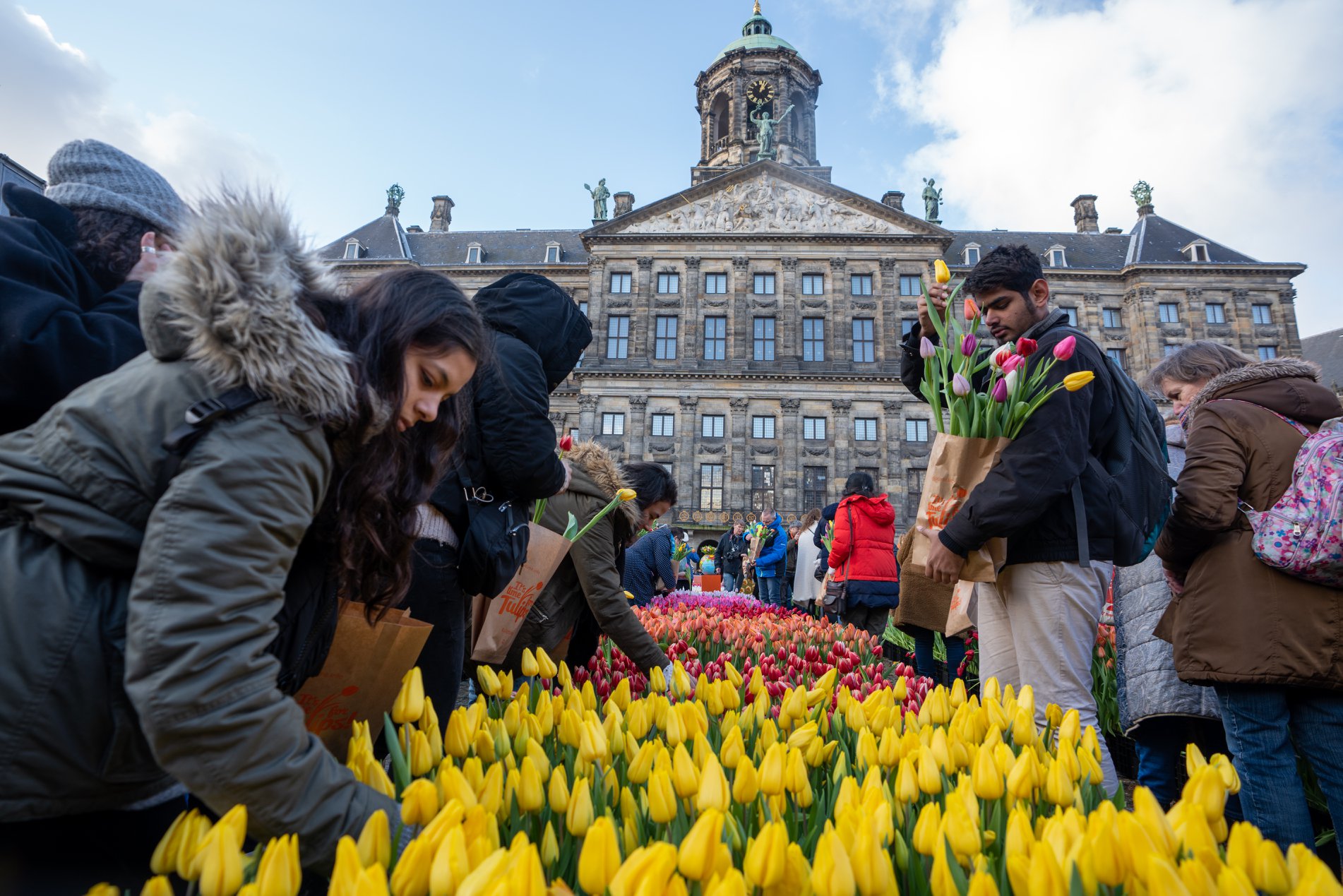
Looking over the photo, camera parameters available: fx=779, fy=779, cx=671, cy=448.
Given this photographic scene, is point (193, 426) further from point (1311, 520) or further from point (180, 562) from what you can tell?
point (1311, 520)

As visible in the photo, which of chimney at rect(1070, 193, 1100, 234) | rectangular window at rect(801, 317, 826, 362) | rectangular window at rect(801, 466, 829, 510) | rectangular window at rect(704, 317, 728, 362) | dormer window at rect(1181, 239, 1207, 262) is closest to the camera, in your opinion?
rectangular window at rect(801, 466, 829, 510)

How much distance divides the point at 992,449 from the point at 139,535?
8.94 ft

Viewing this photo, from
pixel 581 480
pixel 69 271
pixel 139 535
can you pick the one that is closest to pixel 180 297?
pixel 139 535

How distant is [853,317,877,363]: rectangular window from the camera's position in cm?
3316

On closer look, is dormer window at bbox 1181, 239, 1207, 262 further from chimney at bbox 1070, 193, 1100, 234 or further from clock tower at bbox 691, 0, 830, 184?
clock tower at bbox 691, 0, 830, 184

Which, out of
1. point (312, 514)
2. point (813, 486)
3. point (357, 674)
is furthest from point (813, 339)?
point (312, 514)

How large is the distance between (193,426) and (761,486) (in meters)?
31.0

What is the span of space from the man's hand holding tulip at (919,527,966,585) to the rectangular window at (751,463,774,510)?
28.4 meters

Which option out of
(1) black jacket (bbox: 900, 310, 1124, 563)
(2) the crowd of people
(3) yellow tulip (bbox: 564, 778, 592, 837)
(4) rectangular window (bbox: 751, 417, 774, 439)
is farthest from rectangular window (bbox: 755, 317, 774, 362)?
(3) yellow tulip (bbox: 564, 778, 592, 837)

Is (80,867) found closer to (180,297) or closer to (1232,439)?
(180,297)

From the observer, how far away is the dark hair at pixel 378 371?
145 cm

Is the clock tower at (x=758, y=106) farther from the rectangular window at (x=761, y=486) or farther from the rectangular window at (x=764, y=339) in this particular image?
the rectangular window at (x=761, y=486)

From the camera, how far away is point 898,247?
33500mm

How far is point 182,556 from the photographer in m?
1.11
